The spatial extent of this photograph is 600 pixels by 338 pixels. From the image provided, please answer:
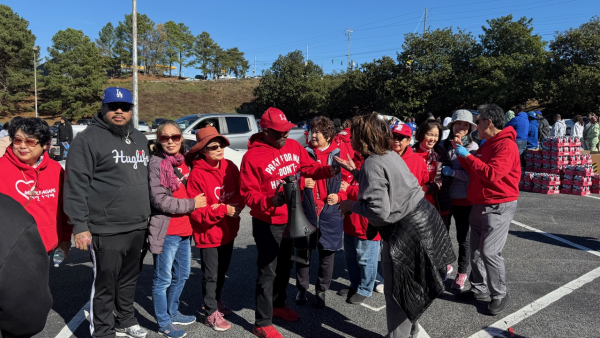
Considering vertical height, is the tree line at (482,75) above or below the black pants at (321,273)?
above

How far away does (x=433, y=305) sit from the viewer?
4074 mm

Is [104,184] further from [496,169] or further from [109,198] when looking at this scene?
[496,169]

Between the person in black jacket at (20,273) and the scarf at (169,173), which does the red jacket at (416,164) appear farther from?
the person in black jacket at (20,273)

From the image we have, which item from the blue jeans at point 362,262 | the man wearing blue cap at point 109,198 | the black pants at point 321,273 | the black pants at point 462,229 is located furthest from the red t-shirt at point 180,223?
the black pants at point 462,229

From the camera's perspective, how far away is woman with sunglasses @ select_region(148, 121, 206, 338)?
3.29m

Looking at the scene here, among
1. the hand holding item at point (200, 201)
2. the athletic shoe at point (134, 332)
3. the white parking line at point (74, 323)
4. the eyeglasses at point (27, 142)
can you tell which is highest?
the eyeglasses at point (27, 142)

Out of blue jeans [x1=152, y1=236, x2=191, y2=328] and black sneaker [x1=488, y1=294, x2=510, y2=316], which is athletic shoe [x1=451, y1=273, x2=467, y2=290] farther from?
blue jeans [x1=152, y1=236, x2=191, y2=328]

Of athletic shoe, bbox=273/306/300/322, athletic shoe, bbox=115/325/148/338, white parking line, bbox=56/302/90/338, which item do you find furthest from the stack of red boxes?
white parking line, bbox=56/302/90/338

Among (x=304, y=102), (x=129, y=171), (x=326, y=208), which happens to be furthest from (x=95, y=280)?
(x=304, y=102)

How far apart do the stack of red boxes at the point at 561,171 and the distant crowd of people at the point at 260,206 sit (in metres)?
7.43

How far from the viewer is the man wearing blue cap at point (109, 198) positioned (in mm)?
2908

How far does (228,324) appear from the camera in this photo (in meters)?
3.62

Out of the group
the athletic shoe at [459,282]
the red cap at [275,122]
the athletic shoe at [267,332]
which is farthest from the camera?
the athletic shoe at [459,282]

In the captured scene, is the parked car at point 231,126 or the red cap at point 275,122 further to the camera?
the parked car at point 231,126
